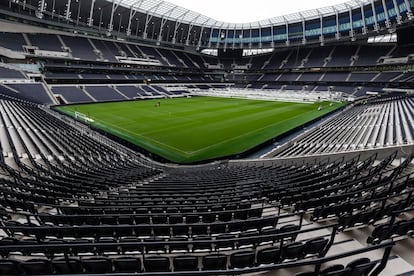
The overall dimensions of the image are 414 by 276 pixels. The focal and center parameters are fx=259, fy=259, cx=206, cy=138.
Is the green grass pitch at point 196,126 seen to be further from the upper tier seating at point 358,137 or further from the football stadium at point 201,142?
the upper tier seating at point 358,137

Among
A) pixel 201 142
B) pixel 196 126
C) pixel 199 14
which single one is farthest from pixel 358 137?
pixel 199 14

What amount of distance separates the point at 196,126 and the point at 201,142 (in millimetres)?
6697

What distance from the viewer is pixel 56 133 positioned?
75.7ft

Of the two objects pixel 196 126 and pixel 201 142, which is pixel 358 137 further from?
pixel 196 126

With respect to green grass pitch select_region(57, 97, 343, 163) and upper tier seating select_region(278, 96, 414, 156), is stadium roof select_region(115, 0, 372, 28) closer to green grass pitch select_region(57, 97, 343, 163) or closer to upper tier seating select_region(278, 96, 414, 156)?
green grass pitch select_region(57, 97, 343, 163)

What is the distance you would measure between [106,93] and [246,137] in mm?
40295

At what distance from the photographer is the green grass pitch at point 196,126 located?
2373 cm

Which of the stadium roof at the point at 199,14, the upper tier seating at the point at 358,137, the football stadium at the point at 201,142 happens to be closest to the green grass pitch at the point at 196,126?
the football stadium at the point at 201,142

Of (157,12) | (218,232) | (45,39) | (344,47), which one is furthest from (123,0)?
(218,232)

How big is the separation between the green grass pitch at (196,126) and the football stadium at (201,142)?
270 mm

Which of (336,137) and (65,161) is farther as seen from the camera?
(336,137)

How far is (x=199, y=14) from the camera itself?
77.2 metres

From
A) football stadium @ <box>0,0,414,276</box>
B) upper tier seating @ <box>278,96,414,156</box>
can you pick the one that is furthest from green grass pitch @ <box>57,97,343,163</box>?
upper tier seating @ <box>278,96,414,156</box>

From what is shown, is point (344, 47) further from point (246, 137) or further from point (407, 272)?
point (407, 272)
